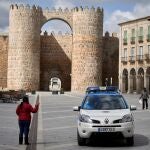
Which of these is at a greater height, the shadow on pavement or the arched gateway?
the arched gateway

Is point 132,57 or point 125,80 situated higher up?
point 132,57

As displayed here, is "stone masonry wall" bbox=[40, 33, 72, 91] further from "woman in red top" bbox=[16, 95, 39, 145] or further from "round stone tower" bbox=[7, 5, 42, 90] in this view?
"woman in red top" bbox=[16, 95, 39, 145]

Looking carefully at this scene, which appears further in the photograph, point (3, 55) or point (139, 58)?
point (3, 55)

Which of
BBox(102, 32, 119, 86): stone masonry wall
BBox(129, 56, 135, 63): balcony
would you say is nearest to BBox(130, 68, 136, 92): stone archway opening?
BBox(129, 56, 135, 63): balcony

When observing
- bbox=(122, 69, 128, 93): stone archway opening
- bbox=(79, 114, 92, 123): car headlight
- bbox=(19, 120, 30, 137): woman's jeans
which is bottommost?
bbox=(19, 120, 30, 137): woman's jeans

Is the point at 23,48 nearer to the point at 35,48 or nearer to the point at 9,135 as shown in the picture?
the point at 35,48

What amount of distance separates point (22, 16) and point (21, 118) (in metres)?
52.8

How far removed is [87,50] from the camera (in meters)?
64.2

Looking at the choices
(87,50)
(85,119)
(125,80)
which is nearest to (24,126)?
(85,119)

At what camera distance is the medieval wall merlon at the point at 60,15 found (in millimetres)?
67506

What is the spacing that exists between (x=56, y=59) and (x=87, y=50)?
817 centimetres

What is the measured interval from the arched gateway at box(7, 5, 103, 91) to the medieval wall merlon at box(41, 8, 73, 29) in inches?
87.6

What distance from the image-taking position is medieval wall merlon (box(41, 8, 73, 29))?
67.5 metres

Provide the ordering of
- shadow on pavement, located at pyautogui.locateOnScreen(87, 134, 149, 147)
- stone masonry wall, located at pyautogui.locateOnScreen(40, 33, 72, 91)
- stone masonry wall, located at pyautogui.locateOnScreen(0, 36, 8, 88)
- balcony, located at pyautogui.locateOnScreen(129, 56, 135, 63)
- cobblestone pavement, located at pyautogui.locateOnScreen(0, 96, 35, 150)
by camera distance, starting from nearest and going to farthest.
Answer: cobblestone pavement, located at pyautogui.locateOnScreen(0, 96, 35, 150) < shadow on pavement, located at pyautogui.locateOnScreen(87, 134, 149, 147) < balcony, located at pyautogui.locateOnScreen(129, 56, 135, 63) < stone masonry wall, located at pyautogui.locateOnScreen(40, 33, 72, 91) < stone masonry wall, located at pyautogui.locateOnScreen(0, 36, 8, 88)
